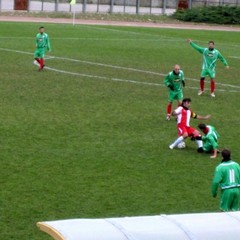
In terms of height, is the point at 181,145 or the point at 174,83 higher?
the point at 174,83

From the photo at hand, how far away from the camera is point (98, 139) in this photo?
79.3ft

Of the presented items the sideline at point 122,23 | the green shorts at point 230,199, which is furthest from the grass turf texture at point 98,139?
the sideline at point 122,23

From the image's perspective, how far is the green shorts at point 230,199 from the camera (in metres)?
16.3

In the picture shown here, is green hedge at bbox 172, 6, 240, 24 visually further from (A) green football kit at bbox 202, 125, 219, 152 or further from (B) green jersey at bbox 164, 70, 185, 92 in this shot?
(A) green football kit at bbox 202, 125, 219, 152

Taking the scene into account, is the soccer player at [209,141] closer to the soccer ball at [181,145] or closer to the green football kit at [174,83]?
the soccer ball at [181,145]

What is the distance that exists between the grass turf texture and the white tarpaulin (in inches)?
244

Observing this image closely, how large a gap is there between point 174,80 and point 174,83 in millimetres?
137

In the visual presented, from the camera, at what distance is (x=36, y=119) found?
26641 millimetres

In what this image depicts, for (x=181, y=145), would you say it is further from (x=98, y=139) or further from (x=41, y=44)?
(x=41, y=44)

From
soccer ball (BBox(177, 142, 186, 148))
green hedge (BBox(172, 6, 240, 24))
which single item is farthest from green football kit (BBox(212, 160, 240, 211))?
green hedge (BBox(172, 6, 240, 24))

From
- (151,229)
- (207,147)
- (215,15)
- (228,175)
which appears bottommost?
(215,15)

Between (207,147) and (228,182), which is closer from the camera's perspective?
(228,182)

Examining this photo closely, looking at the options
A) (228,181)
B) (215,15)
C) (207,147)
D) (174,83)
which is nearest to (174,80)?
(174,83)

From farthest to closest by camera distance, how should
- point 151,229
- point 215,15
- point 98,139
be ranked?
1. point 215,15
2. point 98,139
3. point 151,229
